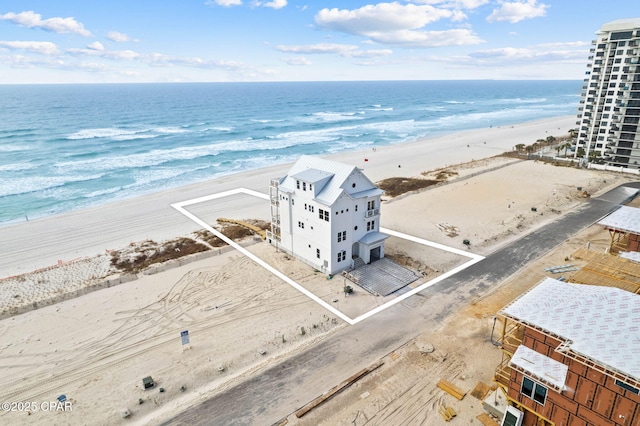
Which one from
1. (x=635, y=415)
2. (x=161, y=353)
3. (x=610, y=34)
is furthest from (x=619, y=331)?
(x=610, y=34)

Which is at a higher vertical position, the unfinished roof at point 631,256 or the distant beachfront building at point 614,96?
the distant beachfront building at point 614,96

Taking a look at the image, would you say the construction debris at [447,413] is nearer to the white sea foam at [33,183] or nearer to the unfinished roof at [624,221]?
the unfinished roof at [624,221]

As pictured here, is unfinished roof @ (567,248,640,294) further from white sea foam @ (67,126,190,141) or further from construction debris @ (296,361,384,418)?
white sea foam @ (67,126,190,141)

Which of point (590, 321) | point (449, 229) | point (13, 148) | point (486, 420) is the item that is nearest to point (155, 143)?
point (13, 148)

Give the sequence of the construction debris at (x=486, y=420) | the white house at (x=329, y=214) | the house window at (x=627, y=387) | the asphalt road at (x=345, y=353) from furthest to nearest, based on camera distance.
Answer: the white house at (x=329, y=214) < the asphalt road at (x=345, y=353) < the construction debris at (x=486, y=420) < the house window at (x=627, y=387)

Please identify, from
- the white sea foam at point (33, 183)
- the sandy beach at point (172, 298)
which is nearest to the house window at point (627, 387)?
the sandy beach at point (172, 298)

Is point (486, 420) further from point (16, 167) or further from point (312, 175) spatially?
point (16, 167)

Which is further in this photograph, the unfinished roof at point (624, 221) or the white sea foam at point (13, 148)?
the white sea foam at point (13, 148)
